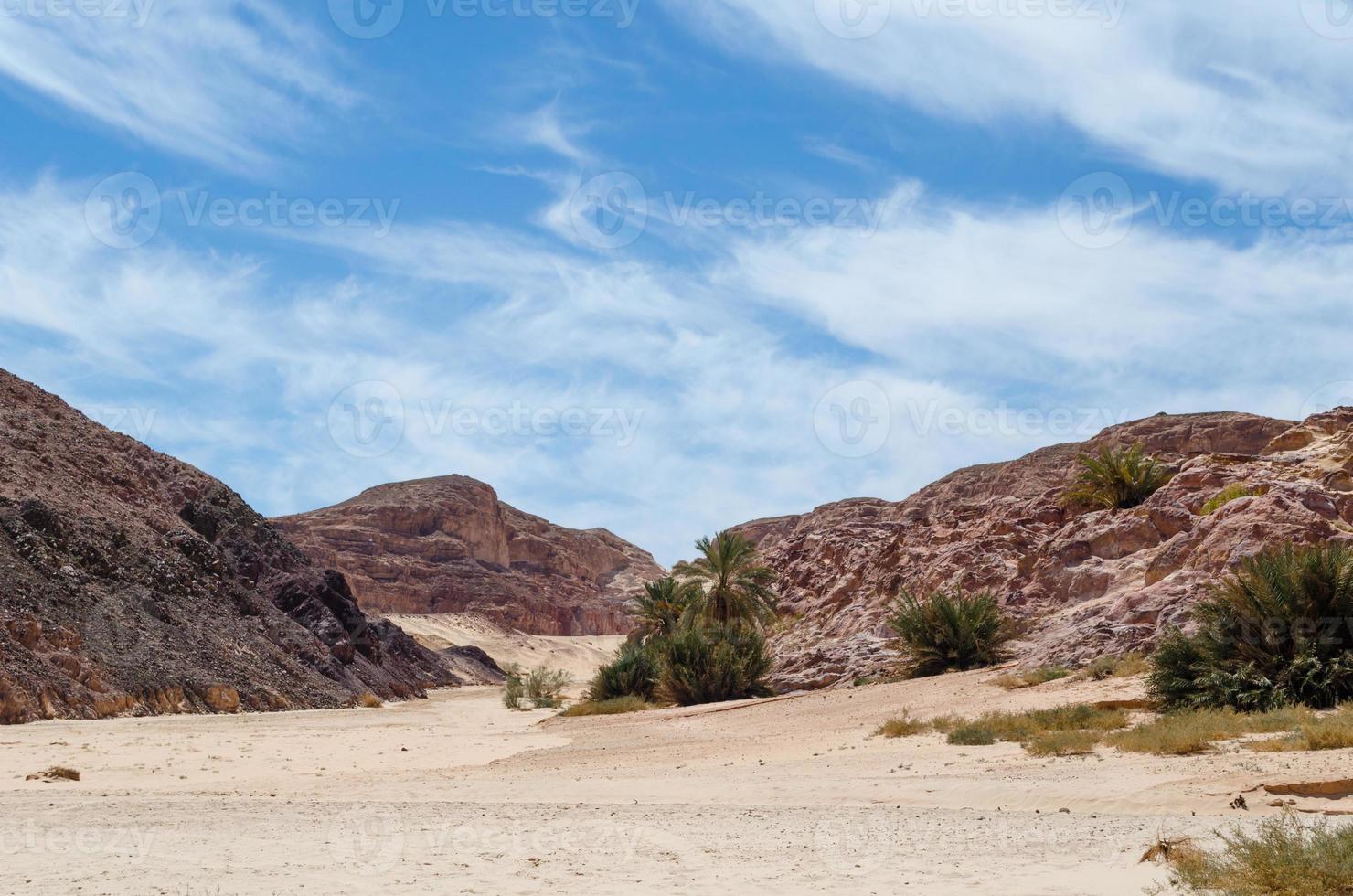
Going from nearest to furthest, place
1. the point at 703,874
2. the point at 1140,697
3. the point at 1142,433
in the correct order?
the point at 703,874
the point at 1140,697
the point at 1142,433

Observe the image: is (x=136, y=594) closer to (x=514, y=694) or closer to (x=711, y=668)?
(x=514, y=694)

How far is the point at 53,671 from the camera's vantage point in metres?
24.2

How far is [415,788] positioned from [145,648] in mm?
18978

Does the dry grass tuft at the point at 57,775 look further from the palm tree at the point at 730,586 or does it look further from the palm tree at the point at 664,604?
the palm tree at the point at 664,604

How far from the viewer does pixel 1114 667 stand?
16.0m

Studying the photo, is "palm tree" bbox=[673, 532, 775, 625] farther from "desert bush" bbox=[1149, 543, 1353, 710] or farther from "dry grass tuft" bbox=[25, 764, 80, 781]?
"dry grass tuft" bbox=[25, 764, 80, 781]

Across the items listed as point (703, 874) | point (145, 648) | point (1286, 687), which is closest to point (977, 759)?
point (1286, 687)

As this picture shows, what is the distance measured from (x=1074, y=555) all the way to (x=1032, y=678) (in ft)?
23.2

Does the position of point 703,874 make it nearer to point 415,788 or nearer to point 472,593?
point 415,788

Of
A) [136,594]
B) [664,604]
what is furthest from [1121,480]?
[136,594]

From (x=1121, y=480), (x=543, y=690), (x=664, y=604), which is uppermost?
(x=1121, y=480)

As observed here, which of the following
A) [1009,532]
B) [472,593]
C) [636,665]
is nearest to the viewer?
[1009,532]

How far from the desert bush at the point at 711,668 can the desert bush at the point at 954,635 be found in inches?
168

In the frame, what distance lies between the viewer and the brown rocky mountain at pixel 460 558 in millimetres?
109025
